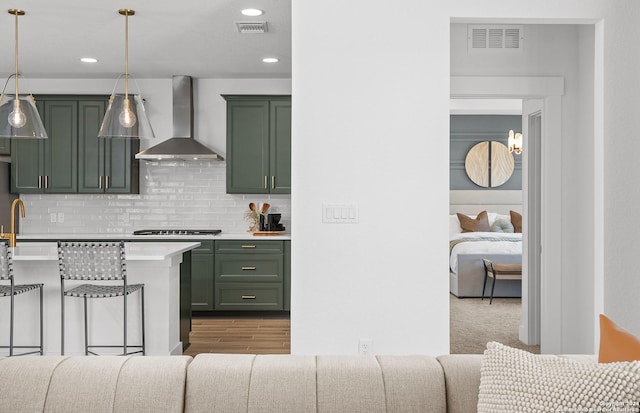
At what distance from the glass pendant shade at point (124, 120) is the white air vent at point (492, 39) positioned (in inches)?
99.7

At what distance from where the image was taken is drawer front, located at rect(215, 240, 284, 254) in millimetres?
6250

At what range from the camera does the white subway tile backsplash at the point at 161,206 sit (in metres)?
6.84

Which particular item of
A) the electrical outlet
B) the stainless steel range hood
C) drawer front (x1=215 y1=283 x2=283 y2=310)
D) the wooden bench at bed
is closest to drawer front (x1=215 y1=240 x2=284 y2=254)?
drawer front (x1=215 y1=283 x2=283 y2=310)

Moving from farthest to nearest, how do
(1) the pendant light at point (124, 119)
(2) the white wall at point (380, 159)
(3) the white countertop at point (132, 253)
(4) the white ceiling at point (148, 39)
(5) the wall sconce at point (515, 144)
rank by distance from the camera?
(5) the wall sconce at point (515, 144) → (4) the white ceiling at point (148, 39) → (1) the pendant light at point (124, 119) → (3) the white countertop at point (132, 253) → (2) the white wall at point (380, 159)

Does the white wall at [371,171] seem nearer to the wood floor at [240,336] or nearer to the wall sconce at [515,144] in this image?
the wood floor at [240,336]

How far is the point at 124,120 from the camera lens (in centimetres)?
414

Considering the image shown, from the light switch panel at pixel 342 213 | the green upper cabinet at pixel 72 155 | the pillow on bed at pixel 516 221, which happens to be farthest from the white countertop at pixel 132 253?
the pillow on bed at pixel 516 221

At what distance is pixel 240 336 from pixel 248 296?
0.80 metres

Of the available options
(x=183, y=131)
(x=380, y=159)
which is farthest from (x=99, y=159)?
(x=380, y=159)

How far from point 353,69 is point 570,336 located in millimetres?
2746

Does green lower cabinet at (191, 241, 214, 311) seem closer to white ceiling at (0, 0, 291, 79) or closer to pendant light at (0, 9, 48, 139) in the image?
white ceiling at (0, 0, 291, 79)

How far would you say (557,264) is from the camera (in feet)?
14.6

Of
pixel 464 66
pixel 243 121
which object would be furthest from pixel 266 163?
pixel 464 66

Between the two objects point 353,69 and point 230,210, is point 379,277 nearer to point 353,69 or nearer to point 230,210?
point 353,69
